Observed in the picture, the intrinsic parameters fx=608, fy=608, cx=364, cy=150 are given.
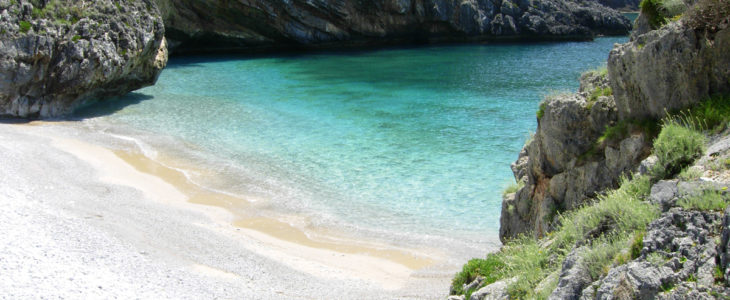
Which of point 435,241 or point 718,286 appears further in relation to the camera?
point 435,241

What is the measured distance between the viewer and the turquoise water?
1980 centimetres

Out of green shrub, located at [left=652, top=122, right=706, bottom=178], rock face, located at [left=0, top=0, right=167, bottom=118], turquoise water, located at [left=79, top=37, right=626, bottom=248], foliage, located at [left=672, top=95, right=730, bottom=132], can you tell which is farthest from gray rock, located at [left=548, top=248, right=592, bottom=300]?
rock face, located at [left=0, top=0, right=167, bottom=118]

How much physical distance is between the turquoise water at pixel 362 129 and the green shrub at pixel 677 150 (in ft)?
31.4

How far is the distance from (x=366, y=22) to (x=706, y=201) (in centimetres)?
6884

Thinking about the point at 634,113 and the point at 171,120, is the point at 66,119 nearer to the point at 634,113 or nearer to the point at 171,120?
the point at 171,120

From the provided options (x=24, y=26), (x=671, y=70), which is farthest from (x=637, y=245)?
(x=24, y=26)

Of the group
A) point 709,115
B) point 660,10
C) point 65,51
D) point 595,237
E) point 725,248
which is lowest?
point 595,237

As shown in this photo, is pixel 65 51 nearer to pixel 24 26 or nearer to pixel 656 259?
pixel 24 26

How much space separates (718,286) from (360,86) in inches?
1527

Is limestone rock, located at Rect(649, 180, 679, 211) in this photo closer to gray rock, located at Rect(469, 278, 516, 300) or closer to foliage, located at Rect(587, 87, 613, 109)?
gray rock, located at Rect(469, 278, 516, 300)

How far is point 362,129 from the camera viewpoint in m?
30.0

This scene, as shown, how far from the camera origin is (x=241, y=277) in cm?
1342

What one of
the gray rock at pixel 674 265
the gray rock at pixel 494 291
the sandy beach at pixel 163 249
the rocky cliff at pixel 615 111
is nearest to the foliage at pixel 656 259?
the gray rock at pixel 674 265

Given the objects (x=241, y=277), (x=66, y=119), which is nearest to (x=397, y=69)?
(x=66, y=119)
